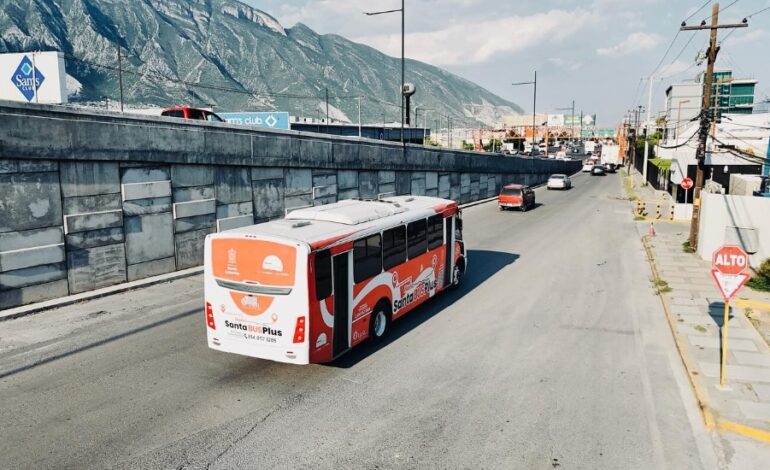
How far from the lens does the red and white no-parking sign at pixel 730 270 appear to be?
33.2ft

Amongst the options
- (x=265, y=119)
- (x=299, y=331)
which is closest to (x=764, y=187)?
(x=299, y=331)

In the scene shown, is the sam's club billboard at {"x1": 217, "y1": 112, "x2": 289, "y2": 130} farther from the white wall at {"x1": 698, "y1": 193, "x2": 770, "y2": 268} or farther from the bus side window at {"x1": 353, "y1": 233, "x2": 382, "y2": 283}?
the bus side window at {"x1": 353, "y1": 233, "x2": 382, "y2": 283}

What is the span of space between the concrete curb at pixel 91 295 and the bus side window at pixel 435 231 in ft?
28.1

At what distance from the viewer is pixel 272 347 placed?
10047mm

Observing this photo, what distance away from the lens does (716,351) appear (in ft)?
39.0

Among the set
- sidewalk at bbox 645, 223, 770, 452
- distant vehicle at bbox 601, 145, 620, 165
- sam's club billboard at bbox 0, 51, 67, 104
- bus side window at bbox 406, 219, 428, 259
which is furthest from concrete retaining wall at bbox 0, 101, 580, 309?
distant vehicle at bbox 601, 145, 620, 165

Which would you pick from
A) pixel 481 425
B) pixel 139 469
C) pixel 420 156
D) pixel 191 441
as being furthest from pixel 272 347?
pixel 420 156

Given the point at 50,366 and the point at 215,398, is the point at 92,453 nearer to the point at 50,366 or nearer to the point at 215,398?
the point at 215,398

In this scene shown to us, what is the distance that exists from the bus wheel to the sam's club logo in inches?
645

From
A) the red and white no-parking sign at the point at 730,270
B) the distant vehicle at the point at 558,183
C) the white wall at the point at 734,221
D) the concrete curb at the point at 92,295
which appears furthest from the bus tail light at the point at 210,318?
the distant vehicle at the point at 558,183

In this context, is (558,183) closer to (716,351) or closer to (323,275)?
(716,351)

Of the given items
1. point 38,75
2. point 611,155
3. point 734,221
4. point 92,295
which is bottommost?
point 92,295

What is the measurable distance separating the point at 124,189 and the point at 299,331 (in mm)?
9680

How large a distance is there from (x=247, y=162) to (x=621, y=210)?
28.3 metres
